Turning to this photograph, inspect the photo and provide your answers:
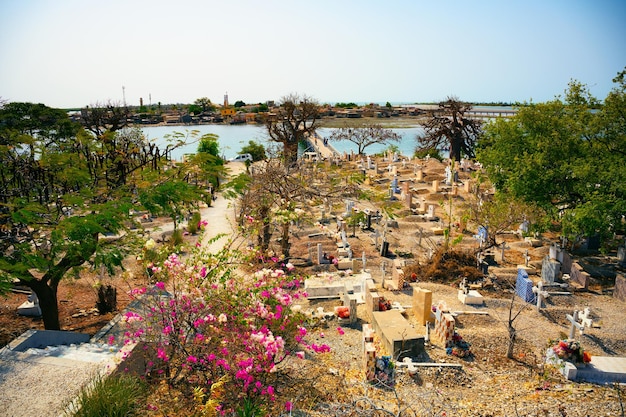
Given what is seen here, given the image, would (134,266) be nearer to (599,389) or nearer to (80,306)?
(80,306)

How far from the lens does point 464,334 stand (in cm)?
1118

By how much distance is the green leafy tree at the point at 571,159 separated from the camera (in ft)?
48.5

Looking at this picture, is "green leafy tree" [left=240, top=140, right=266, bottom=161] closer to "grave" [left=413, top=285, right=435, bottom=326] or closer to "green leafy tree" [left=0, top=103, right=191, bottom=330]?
"green leafy tree" [left=0, top=103, right=191, bottom=330]

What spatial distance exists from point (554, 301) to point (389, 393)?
7555 mm

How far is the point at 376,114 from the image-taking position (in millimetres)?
125625

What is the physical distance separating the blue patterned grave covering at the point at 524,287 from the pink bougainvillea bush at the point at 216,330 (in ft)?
28.1

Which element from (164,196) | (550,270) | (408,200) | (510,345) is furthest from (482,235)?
(164,196)

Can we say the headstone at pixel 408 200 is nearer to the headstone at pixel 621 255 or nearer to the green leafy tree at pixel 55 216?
the headstone at pixel 621 255

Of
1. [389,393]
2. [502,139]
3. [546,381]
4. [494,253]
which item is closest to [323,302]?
[389,393]

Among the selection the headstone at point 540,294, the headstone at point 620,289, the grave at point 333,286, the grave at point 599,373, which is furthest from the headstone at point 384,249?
the grave at point 599,373

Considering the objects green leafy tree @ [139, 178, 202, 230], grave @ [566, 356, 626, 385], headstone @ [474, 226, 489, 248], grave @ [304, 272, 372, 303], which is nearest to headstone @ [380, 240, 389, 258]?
grave @ [304, 272, 372, 303]

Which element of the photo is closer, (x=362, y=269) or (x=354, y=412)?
(x=354, y=412)

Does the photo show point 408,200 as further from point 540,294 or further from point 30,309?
point 30,309

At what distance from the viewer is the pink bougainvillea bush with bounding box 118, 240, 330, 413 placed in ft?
23.2
